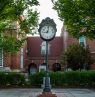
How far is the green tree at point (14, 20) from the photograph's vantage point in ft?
106

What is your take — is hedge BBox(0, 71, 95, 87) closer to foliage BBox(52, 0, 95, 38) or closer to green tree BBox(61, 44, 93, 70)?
foliage BBox(52, 0, 95, 38)

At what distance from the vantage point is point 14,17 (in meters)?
34.2

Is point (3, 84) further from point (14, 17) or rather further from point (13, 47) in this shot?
point (14, 17)

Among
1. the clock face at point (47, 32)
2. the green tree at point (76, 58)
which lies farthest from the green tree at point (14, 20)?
the green tree at point (76, 58)

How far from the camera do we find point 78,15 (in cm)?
3409

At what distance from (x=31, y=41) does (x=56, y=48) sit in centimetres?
504

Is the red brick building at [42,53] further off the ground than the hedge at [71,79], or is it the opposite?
the red brick building at [42,53]

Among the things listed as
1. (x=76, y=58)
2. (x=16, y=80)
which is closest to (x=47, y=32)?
(x=16, y=80)

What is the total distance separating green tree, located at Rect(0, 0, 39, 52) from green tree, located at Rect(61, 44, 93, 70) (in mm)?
19067

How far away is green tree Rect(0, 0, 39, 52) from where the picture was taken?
3242cm

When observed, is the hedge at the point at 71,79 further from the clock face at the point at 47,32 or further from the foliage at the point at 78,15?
the clock face at the point at 47,32

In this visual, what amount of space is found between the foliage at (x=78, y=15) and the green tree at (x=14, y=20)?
2285mm

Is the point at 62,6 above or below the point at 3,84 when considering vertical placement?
above

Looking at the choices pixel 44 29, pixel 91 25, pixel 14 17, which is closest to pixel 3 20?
pixel 14 17
